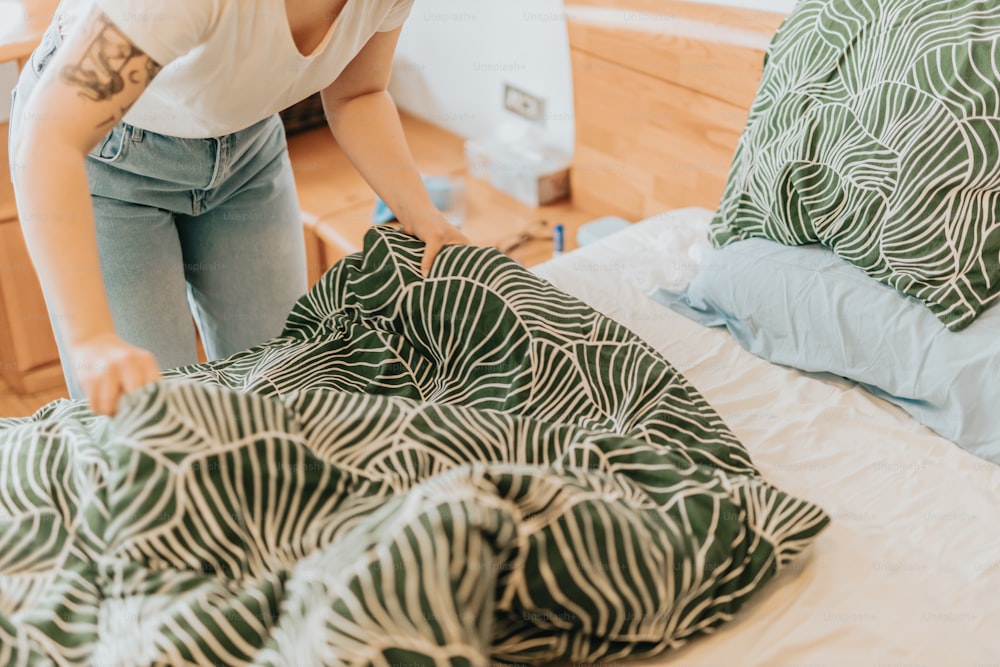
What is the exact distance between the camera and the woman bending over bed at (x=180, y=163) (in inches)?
39.0

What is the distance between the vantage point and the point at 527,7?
243 cm

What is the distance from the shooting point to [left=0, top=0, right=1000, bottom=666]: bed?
2.75 ft

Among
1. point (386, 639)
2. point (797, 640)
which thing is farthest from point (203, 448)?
point (797, 640)

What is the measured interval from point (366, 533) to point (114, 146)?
78cm

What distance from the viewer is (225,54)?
1.15 meters

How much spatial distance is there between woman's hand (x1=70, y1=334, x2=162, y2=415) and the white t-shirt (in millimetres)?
330

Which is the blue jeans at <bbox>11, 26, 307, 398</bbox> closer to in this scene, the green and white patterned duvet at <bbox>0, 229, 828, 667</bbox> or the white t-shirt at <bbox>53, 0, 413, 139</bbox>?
the white t-shirt at <bbox>53, 0, 413, 139</bbox>

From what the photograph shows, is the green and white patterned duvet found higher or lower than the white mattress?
higher

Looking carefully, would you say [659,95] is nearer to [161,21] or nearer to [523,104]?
[523,104]

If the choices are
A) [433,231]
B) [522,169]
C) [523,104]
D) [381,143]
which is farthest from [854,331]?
[523,104]

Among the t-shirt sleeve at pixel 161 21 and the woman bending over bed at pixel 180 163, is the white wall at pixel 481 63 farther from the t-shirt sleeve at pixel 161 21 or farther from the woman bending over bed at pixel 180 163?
the t-shirt sleeve at pixel 161 21

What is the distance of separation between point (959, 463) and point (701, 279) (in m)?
0.52

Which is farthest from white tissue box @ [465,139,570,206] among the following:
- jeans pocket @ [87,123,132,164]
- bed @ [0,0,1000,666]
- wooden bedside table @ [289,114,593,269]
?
jeans pocket @ [87,123,132,164]

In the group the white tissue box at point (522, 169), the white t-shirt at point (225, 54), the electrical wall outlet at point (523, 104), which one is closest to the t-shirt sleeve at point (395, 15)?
the white t-shirt at point (225, 54)
